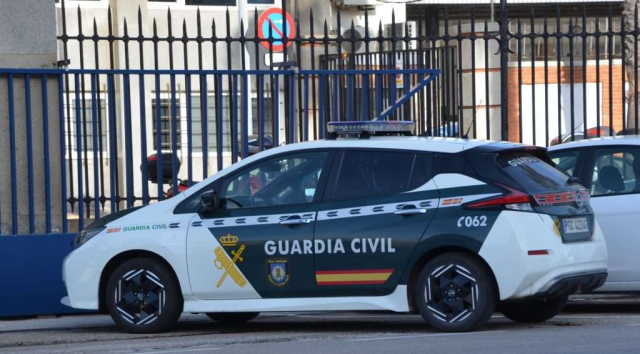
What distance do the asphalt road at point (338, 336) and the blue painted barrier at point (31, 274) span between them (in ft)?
0.55

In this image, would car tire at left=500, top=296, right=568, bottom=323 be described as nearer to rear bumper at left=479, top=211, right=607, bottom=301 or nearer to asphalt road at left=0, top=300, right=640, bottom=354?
asphalt road at left=0, top=300, right=640, bottom=354

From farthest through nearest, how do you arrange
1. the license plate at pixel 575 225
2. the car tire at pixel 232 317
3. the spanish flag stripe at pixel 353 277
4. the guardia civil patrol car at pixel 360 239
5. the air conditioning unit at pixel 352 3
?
the air conditioning unit at pixel 352 3
the car tire at pixel 232 317
the spanish flag stripe at pixel 353 277
the license plate at pixel 575 225
the guardia civil patrol car at pixel 360 239

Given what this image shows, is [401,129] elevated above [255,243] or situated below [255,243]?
above

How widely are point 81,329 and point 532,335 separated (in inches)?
156

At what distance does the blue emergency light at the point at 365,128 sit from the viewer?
9.57 metres

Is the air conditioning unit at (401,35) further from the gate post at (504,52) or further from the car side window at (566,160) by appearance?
the car side window at (566,160)

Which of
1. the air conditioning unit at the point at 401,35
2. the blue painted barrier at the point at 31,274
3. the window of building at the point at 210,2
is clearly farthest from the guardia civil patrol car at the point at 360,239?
the window of building at the point at 210,2

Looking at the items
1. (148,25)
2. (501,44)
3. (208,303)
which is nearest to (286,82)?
(501,44)

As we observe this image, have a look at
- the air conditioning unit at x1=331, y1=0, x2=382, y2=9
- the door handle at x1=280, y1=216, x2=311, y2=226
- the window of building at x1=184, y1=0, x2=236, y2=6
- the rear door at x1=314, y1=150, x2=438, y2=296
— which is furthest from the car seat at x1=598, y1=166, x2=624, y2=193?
the air conditioning unit at x1=331, y1=0, x2=382, y2=9

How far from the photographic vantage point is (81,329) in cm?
1058

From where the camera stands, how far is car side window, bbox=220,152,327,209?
940 cm

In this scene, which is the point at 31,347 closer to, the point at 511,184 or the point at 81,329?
the point at 81,329

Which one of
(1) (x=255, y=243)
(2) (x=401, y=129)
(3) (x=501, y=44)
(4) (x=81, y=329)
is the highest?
(3) (x=501, y=44)

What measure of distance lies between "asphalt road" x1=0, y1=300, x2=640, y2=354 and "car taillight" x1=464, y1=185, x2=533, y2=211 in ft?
2.94
